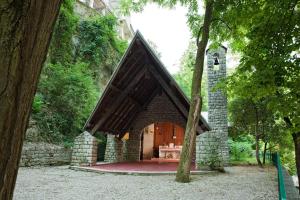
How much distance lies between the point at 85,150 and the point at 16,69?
8.68m

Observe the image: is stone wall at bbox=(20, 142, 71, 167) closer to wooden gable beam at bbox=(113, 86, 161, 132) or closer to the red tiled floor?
the red tiled floor

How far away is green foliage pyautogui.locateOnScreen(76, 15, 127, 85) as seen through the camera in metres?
15.4

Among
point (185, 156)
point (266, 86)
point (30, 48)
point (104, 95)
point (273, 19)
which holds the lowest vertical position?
point (185, 156)

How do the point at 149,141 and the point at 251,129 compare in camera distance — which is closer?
the point at 251,129

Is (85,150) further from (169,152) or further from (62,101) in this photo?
(169,152)

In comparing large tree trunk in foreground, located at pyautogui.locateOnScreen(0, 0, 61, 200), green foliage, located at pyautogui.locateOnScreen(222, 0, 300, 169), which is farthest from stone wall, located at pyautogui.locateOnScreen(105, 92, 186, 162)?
large tree trunk in foreground, located at pyautogui.locateOnScreen(0, 0, 61, 200)

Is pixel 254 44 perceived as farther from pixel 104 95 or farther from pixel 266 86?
pixel 104 95

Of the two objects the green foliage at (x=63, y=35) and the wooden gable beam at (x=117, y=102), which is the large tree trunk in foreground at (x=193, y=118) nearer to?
the wooden gable beam at (x=117, y=102)

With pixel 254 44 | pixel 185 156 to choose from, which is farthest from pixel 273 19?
pixel 185 156

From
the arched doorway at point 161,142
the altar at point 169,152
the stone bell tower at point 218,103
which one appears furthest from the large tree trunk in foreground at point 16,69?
the altar at point 169,152

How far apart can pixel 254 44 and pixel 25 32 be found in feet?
17.2

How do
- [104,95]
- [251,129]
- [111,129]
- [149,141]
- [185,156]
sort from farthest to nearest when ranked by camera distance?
[149,141], [251,129], [111,129], [104,95], [185,156]

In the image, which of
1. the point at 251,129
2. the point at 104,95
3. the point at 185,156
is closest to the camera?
the point at 185,156

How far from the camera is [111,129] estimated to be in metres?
11.1
